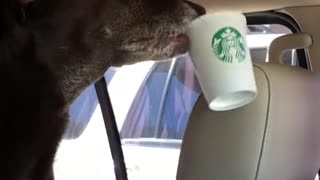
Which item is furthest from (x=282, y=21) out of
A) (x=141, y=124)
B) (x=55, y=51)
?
(x=141, y=124)

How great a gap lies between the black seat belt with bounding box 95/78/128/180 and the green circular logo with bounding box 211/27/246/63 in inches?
47.1

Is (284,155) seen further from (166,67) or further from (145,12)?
(166,67)

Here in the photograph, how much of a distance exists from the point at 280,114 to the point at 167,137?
5.47ft

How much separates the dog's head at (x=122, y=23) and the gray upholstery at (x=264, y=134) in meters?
0.24

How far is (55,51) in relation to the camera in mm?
1186

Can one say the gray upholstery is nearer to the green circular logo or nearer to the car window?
the green circular logo

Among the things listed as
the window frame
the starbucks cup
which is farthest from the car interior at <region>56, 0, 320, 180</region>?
the window frame

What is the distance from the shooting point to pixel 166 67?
3025mm

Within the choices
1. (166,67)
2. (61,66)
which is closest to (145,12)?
(61,66)

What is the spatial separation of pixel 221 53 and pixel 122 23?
177 mm

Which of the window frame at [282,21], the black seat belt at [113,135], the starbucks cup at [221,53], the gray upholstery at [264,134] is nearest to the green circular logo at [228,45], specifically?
the starbucks cup at [221,53]

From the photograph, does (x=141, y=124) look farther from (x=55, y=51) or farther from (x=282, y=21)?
(x=55, y=51)

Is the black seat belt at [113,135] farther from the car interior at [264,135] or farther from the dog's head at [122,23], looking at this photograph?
the dog's head at [122,23]

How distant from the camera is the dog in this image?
3.70 ft
